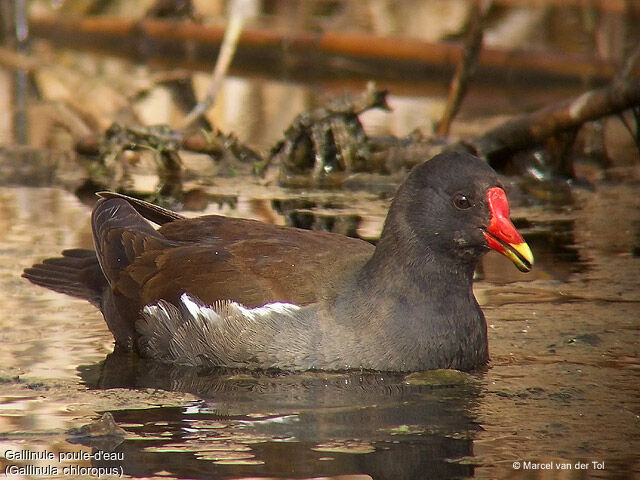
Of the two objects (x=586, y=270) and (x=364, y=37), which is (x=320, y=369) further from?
(x=364, y=37)

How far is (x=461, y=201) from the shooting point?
5785 millimetres

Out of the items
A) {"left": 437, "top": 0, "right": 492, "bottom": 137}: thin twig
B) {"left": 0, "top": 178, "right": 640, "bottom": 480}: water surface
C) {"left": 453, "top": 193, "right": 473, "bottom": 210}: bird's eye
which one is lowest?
{"left": 0, "top": 178, "right": 640, "bottom": 480}: water surface

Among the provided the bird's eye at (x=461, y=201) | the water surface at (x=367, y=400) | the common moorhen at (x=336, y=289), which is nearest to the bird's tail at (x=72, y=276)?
the water surface at (x=367, y=400)

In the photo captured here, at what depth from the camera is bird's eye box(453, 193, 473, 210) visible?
5.77 m

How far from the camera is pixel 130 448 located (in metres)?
4.71

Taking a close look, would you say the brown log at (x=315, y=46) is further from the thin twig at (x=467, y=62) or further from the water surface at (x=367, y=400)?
the water surface at (x=367, y=400)

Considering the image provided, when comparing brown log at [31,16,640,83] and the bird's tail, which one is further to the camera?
brown log at [31,16,640,83]

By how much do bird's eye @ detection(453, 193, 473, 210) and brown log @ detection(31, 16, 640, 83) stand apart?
8005 mm

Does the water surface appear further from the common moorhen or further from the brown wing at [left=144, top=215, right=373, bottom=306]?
the brown wing at [left=144, top=215, right=373, bottom=306]

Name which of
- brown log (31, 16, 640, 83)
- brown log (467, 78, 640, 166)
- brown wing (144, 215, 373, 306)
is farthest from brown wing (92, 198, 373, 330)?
brown log (31, 16, 640, 83)

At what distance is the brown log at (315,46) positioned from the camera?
1391 centimetres

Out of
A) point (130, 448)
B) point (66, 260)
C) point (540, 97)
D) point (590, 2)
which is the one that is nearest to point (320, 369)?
point (130, 448)

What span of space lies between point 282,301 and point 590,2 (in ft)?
32.6

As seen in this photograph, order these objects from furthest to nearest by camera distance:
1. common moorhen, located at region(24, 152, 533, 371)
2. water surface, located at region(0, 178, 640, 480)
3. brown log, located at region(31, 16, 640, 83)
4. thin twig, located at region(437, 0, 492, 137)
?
1. brown log, located at region(31, 16, 640, 83)
2. thin twig, located at region(437, 0, 492, 137)
3. common moorhen, located at region(24, 152, 533, 371)
4. water surface, located at region(0, 178, 640, 480)
